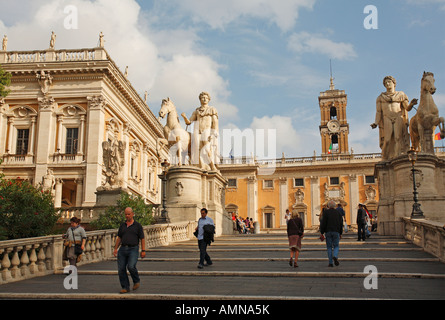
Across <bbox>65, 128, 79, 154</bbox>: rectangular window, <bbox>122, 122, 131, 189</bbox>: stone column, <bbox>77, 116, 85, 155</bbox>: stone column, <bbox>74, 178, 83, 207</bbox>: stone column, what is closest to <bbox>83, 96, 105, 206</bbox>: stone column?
<bbox>77, 116, 85, 155</bbox>: stone column

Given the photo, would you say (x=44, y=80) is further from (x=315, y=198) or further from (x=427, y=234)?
(x=315, y=198)

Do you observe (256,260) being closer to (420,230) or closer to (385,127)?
(420,230)

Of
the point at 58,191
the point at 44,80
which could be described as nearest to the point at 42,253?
the point at 58,191

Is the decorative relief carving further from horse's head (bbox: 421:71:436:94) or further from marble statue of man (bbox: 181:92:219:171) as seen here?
horse's head (bbox: 421:71:436:94)

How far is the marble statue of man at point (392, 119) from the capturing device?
19.3m

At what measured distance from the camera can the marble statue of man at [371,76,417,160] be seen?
63.2 feet

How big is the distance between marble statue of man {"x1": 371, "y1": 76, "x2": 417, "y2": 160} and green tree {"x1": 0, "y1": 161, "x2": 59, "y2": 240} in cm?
1389

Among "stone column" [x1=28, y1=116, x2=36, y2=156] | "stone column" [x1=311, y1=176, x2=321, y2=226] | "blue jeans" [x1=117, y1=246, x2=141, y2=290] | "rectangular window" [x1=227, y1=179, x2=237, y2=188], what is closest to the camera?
"blue jeans" [x1=117, y1=246, x2=141, y2=290]

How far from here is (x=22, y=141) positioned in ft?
124

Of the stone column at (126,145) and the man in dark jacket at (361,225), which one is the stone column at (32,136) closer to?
the stone column at (126,145)

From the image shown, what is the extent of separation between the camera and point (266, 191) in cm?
6141

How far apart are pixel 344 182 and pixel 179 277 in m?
51.7

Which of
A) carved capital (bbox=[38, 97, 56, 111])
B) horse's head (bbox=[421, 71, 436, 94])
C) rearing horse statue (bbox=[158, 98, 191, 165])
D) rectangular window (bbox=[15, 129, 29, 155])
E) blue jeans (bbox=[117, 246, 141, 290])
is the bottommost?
blue jeans (bbox=[117, 246, 141, 290])
